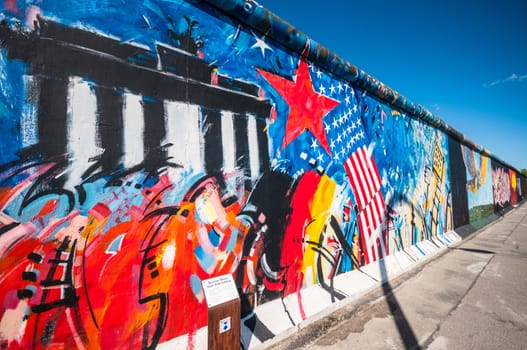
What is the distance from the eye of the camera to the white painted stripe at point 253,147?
305cm

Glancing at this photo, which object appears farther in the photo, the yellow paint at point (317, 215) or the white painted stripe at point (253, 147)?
the yellow paint at point (317, 215)

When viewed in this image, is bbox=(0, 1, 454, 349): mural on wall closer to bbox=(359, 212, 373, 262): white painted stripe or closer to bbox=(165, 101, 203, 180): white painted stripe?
bbox=(165, 101, 203, 180): white painted stripe

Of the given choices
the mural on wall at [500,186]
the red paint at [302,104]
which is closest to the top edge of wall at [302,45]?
the red paint at [302,104]

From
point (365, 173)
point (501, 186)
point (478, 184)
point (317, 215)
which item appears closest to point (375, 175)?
point (365, 173)

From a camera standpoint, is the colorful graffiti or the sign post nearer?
the sign post

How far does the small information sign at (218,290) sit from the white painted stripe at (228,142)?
45.3 inches

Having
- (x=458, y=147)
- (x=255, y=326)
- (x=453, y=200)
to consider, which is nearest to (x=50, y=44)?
(x=255, y=326)

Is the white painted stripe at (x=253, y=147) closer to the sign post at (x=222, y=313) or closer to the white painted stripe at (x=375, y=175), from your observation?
the sign post at (x=222, y=313)

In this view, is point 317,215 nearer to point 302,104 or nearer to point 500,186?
point 302,104

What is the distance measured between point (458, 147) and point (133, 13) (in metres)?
12.7

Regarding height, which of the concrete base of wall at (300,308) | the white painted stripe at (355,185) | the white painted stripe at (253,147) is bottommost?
the concrete base of wall at (300,308)

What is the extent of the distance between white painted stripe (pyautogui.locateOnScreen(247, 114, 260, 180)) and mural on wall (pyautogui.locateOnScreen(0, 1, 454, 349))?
0.06 feet

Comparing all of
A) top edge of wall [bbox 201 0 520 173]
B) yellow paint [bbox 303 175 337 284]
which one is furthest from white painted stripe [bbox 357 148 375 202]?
top edge of wall [bbox 201 0 520 173]

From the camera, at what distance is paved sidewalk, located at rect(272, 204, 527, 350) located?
276 cm
